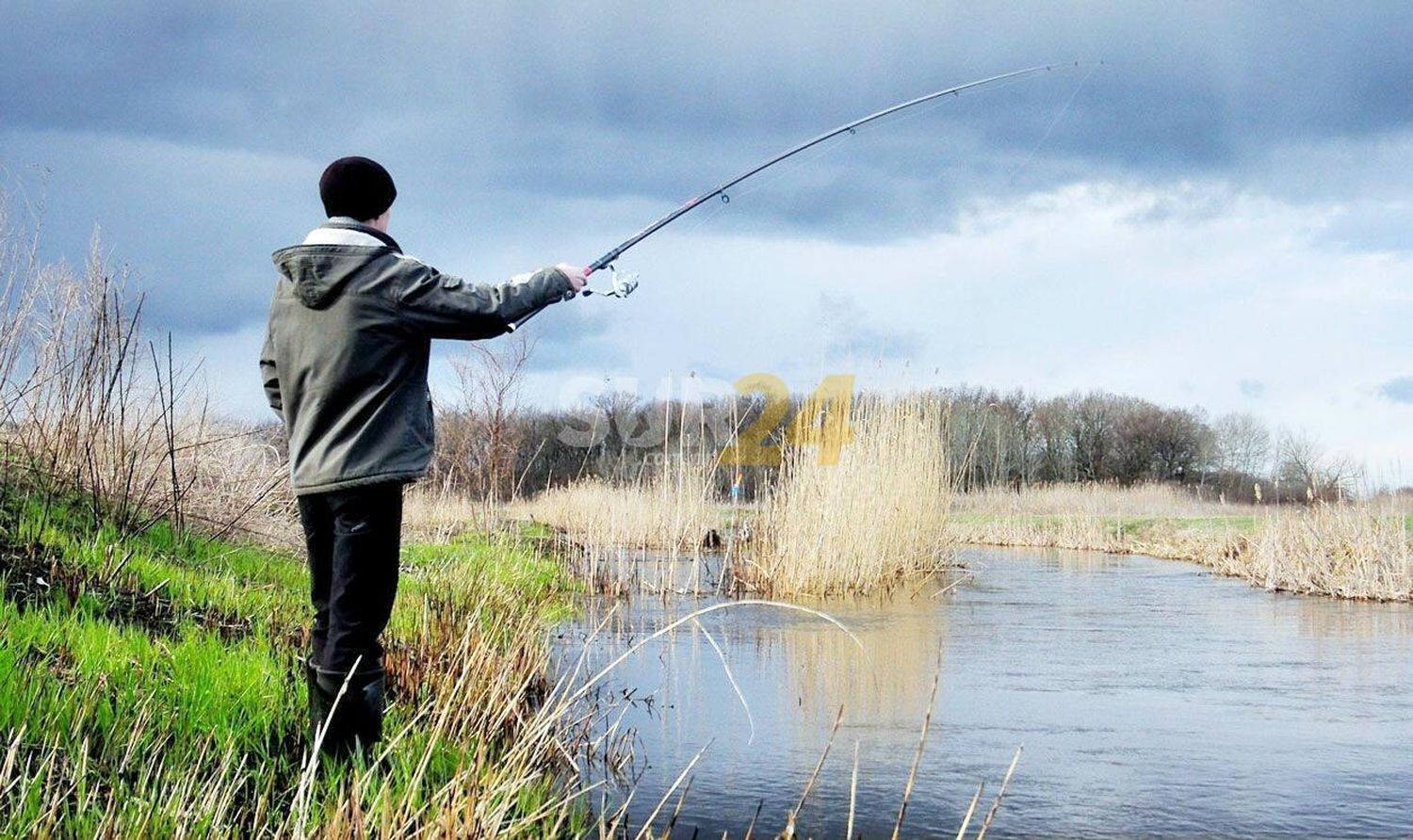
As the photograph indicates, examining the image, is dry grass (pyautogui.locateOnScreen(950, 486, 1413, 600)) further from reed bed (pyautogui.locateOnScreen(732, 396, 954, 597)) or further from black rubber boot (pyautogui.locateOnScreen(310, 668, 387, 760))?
black rubber boot (pyautogui.locateOnScreen(310, 668, 387, 760))

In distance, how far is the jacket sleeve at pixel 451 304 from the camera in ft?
11.5

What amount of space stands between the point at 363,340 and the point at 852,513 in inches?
278

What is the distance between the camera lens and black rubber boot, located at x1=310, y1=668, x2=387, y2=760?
352cm

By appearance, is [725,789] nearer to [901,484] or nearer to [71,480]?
[71,480]

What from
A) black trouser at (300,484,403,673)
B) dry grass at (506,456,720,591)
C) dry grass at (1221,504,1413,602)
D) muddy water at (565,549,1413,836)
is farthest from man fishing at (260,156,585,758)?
dry grass at (1221,504,1413,602)

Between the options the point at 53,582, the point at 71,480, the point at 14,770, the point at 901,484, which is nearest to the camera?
the point at 14,770

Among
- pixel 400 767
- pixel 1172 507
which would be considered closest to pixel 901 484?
pixel 400 767

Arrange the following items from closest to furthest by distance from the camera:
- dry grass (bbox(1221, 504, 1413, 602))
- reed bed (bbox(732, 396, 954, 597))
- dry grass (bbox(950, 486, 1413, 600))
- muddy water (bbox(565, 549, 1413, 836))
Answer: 1. muddy water (bbox(565, 549, 1413, 836))
2. reed bed (bbox(732, 396, 954, 597))
3. dry grass (bbox(1221, 504, 1413, 602))
4. dry grass (bbox(950, 486, 1413, 600))

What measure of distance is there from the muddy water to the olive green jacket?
1042 mm

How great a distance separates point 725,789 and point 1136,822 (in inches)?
51.3

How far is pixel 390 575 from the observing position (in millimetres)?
3553

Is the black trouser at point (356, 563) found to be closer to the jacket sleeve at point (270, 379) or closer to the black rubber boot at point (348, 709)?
the black rubber boot at point (348, 709)

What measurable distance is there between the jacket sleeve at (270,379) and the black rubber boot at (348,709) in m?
0.82

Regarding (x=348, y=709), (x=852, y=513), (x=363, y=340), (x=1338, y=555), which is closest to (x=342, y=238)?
(x=363, y=340)
